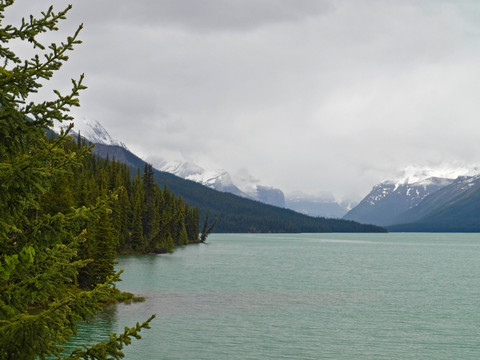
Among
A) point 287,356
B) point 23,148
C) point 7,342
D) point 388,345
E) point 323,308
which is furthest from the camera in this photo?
point 323,308

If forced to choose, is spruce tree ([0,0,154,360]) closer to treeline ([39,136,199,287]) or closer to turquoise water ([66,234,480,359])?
turquoise water ([66,234,480,359])

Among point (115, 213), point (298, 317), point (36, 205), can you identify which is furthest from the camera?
point (115, 213)

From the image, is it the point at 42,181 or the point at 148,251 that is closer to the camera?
the point at 42,181

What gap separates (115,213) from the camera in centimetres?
11275

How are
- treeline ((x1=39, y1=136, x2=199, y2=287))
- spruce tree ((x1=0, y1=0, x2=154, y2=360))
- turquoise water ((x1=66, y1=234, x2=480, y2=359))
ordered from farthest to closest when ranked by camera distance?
treeline ((x1=39, y1=136, x2=199, y2=287)), turquoise water ((x1=66, y1=234, x2=480, y2=359)), spruce tree ((x1=0, y1=0, x2=154, y2=360))

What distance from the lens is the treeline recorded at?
5470 cm

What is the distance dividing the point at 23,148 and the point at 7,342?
3979 millimetres

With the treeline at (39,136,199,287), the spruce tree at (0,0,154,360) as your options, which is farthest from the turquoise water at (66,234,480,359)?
the spruce tree at (0,0,154,360)

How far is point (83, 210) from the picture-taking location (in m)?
11.0

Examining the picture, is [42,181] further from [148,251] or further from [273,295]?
[148,251]

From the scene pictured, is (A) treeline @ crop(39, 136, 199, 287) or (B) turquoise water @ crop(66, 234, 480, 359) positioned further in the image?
(A) treeline @ crop(39, 136, 199, 287)

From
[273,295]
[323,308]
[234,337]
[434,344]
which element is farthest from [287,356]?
[273,295]

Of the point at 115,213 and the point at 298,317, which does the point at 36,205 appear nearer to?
the point at 298,317

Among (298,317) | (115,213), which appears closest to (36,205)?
(298,317)
